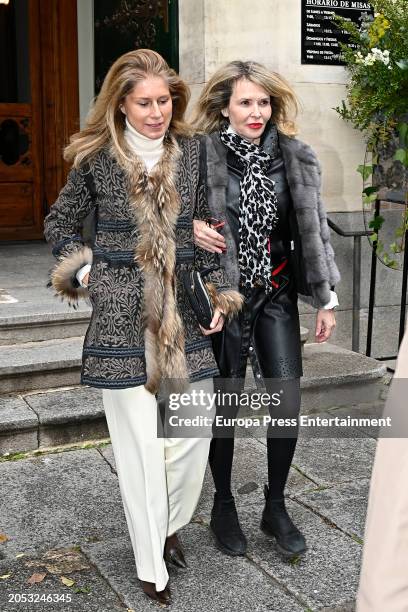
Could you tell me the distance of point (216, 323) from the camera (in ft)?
10.6

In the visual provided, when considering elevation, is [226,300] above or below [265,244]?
below

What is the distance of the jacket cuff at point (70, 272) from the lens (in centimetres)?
320

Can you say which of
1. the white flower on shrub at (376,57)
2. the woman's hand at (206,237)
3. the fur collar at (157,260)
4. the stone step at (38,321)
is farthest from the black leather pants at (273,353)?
the white flower on shrub at (376,57)

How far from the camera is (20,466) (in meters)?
4.32

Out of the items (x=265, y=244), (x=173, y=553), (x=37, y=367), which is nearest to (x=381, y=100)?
(x=265, y=244)

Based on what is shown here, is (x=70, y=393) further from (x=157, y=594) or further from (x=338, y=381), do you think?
(x=157, y=594)

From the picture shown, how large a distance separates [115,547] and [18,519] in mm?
520

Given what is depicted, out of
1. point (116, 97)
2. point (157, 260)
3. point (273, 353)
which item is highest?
point (116, 97)

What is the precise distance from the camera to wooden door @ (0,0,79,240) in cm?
831

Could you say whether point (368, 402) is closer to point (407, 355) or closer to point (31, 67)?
point (407, 355)

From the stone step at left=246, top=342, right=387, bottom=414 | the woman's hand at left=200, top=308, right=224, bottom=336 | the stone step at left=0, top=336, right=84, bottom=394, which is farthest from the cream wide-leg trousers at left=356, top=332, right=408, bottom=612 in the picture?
the stone step at left=246, top=342, right=387, bottom=414

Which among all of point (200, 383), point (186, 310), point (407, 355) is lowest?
point (200, 383)

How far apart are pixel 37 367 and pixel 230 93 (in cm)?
212

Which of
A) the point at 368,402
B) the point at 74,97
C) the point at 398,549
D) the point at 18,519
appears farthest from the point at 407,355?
the point at 74,97
